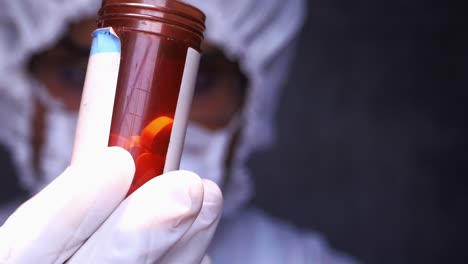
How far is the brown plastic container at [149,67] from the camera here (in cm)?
40

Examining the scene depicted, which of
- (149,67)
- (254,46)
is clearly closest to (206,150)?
(254,46)

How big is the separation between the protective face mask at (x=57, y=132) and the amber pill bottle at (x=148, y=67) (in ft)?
2.25

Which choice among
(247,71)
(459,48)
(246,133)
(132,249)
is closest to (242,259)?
(246,133)

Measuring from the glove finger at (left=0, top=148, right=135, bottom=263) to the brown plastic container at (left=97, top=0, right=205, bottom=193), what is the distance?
0.07 feet

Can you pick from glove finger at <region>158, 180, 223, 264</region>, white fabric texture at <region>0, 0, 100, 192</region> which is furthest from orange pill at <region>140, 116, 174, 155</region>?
white fabric texture at <region>0, 0, 100, 192</region>

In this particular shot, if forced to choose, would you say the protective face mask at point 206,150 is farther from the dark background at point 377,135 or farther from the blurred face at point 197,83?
the dark background at point 377,135

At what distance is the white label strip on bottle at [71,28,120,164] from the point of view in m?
0.41

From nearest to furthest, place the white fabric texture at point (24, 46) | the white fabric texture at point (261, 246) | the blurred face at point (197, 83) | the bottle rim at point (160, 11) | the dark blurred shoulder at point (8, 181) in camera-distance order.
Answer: the bottle rim at point (160, 11), the white fabric texture at point (24, 46), the blurred face at point (197, 83), the white fabric texture at point (261, 246), the dark blurred shoulder at point (8, 181)

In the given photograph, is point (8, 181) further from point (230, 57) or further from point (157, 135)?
point (157, 135)

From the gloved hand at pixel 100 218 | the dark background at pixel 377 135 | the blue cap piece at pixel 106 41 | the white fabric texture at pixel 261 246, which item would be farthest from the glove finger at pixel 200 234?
the dark background at pixel 377 135

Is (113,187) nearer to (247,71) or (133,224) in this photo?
(133,224)

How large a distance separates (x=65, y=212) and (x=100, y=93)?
11 centimetres

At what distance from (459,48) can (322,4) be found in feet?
1.67

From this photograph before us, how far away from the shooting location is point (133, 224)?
423 millimetres
